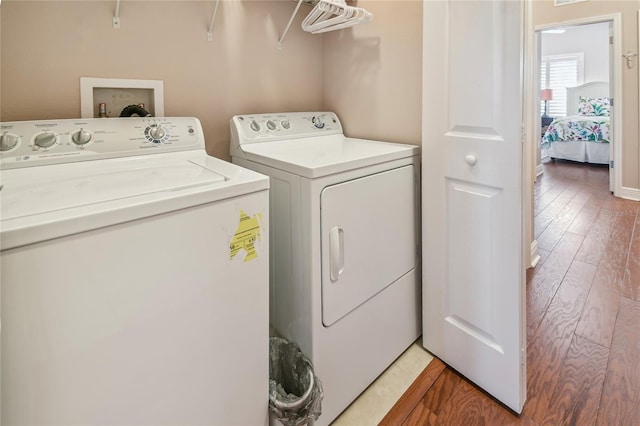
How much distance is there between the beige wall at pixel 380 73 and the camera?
5.49ft

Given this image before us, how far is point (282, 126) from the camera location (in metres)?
1.77

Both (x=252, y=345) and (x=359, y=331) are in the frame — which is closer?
(x=252, y=345)

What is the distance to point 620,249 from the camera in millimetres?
2820

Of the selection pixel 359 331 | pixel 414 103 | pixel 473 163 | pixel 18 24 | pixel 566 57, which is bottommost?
pixel 359 331

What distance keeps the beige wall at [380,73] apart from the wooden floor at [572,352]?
1115mm

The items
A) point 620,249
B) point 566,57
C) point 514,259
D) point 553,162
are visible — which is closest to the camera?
point 514,259

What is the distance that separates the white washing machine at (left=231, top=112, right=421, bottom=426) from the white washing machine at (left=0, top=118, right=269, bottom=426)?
21 cm

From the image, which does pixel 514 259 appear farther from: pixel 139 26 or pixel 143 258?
pixel 139 26

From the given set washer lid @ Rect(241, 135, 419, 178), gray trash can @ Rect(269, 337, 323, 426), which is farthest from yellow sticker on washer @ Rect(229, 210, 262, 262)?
gray trash can @ Rect(269, 337, 323, 426)

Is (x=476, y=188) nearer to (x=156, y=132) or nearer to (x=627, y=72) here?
(x=156, y=132)

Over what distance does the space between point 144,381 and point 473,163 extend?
1254 millimetres

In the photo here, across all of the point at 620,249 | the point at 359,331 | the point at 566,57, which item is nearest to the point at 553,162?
the point at 566,57

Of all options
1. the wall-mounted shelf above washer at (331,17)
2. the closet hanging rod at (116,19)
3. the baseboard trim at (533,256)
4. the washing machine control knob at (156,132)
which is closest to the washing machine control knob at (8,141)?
the washing machine control knob at (156,132)

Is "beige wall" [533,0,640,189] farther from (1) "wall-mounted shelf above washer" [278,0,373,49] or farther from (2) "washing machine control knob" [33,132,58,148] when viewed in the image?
(2) "washing machine control knob" [33,132,58,148]
